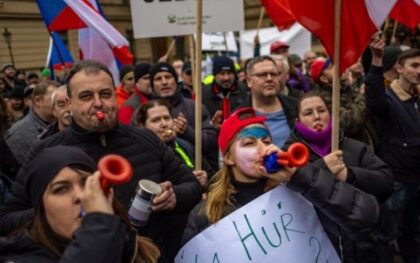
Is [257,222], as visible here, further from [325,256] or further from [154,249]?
[154,249]

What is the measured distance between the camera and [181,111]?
14.6 ft

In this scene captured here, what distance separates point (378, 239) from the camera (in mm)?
4004

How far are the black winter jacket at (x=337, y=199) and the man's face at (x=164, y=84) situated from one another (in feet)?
8.91

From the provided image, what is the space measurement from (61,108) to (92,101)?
1.25 m

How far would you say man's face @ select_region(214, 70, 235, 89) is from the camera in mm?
5516

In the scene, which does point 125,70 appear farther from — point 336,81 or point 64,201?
point 64,201

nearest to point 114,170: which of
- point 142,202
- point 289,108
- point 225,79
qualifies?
point 142,202

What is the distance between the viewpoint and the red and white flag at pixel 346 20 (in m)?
2.47

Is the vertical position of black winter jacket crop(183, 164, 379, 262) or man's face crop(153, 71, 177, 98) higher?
black winter jacket crop(183, 164, 379, 262)

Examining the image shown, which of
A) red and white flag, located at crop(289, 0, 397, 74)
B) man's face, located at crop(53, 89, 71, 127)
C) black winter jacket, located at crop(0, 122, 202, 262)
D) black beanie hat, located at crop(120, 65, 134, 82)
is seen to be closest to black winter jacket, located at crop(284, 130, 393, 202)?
red and white flag, located at crop(289, 0, 397, 74)

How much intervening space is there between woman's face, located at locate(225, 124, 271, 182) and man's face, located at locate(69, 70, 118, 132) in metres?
0.58

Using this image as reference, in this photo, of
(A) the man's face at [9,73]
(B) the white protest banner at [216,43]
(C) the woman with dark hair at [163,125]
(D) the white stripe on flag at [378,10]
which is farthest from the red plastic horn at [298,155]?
(A) the man's face at [9,73]

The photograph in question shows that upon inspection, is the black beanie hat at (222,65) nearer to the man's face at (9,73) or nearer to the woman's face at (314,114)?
the woman's face at (314,114)

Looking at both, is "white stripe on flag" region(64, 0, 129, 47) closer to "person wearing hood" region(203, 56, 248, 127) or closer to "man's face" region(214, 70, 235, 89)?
"person wearing hood" region(203, 56, 248, 127)
